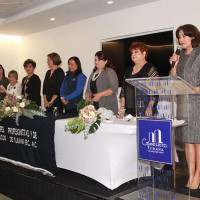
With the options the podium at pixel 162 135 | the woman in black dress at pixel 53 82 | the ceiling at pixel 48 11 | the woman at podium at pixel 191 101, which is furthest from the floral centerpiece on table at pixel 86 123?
the ceiling at pixel 48 11

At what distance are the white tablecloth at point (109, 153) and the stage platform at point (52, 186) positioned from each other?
0.29 ft

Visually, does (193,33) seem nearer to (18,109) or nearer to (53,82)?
(18,109)

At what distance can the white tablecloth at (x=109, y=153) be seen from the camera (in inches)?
104

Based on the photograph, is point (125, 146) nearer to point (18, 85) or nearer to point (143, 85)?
point (143, 85)

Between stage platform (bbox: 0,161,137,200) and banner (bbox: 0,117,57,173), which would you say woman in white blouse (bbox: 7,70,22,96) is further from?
stage platform (bbox: 0,161,137,200)

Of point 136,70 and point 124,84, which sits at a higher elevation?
point 136,70

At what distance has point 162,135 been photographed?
2221 millimetres

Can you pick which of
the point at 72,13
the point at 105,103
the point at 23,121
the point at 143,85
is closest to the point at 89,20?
the point at 72,13

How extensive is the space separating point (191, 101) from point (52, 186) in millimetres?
1580

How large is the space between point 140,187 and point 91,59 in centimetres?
392

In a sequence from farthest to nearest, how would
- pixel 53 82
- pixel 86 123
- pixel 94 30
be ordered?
pixel 94 30 < pixel 53 82 < pixel 86 123

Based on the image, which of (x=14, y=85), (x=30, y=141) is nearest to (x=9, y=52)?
(x=14, y=85)

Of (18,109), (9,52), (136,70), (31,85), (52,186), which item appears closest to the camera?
(52,186)

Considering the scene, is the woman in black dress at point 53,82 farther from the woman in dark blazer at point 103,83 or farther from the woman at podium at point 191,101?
the woman at podium at point 191,101
